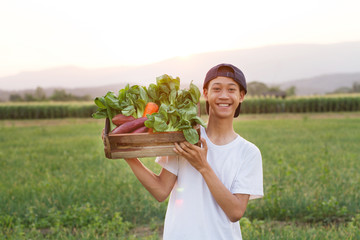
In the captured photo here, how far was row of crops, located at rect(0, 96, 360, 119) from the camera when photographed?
33.2 metres

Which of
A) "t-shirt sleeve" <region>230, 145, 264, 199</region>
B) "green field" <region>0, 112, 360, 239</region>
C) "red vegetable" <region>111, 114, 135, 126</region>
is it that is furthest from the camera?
"green field" <region>0, 112, 360, 239</region>

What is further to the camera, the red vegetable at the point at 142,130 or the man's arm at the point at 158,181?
the man's arm at the point at 158,181

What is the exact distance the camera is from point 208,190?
2066 millimetres

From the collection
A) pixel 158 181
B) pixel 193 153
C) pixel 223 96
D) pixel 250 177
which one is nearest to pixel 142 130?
pixel 193 153

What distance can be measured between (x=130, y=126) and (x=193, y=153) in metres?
0.35

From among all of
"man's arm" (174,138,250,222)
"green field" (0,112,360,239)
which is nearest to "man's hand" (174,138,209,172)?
"man's arm" (174,138,250,222)

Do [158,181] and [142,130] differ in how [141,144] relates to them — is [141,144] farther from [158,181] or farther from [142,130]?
[158,181]

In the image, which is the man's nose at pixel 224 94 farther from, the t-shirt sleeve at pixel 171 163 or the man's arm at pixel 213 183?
the t-shirt sleeve at pixel 171 163

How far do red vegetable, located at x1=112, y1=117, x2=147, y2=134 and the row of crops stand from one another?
31665 millimetres

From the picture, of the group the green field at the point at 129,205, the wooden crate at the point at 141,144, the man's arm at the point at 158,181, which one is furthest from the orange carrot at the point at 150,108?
the green field at the point at 129,205

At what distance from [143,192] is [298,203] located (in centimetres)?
213

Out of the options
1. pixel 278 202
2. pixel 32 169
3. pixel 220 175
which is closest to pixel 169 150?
pixel 220 175

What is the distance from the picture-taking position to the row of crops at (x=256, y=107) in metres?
33.2

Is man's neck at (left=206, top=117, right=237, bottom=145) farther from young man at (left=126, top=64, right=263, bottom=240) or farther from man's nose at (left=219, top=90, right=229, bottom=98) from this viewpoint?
man's nose at (left=219, top=90, right=229, bottom=98)
